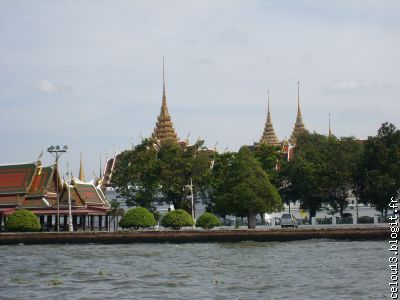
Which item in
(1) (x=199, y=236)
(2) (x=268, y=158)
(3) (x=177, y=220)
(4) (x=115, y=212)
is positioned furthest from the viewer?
(2) (x=268, y=158)

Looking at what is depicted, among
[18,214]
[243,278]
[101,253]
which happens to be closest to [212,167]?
[18,214]

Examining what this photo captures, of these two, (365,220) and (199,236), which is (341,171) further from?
(199,236)

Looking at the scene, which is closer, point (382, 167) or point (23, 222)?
point (23, 222)

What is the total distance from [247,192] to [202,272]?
3150 cm

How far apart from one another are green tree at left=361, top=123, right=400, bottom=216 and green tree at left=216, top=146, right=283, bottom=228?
957cm

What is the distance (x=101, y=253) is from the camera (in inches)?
1877

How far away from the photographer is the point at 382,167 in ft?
233

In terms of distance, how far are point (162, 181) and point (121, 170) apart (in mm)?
4494

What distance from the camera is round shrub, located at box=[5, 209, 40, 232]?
208 ft

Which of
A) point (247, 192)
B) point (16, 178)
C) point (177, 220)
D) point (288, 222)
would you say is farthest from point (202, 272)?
point (16, 178)

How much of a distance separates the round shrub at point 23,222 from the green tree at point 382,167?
29.2 m

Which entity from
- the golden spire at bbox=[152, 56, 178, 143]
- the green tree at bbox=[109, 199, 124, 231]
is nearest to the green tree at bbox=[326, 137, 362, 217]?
the green tree at bbox=[109, 199, 124, 231]

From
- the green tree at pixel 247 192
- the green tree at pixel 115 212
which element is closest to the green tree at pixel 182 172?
the green tree at pixel 115 212

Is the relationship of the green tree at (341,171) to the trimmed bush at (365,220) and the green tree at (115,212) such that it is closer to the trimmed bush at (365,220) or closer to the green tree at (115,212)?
the trimmed bush at (365,220)
